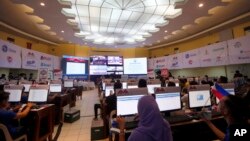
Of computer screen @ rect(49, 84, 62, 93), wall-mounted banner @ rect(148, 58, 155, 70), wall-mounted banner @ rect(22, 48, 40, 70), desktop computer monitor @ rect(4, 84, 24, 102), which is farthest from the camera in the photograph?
wall-mounted banner @ rect(148, 58, 155, 70)

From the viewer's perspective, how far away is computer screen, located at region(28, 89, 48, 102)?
416 cm

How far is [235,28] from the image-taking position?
Result: 33.5 ft

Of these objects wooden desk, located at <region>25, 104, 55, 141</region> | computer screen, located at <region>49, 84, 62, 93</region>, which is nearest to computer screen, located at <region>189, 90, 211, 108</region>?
wooden desk, located at <region>25, 104, 55, 141</region>

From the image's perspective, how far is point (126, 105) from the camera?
2.50 meters

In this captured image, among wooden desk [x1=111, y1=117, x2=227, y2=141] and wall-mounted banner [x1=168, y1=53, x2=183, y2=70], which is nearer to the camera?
wooden desk [x1=111, y1=117, x2=227, y2=141]

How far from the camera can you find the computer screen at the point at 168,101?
Answer: 8.67 feet

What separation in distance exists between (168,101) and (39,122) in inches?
89.7

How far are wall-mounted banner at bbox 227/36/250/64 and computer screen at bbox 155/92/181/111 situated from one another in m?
6.53

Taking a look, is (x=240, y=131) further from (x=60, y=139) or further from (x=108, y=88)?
(x=108, y=88)

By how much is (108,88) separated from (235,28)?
958cm

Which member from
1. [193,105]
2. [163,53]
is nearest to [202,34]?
[163,53]

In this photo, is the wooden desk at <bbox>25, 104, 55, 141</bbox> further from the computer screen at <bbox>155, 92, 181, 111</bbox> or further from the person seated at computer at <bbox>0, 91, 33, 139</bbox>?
the computer screen at <bbox>155, 92, 181, 111</bbox>

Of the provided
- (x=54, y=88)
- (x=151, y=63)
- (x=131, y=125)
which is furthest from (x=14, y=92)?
(x=151, y=63)

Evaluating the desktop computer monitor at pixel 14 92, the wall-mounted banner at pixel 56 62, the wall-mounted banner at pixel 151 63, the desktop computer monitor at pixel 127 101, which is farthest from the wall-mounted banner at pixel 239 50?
the wall-mounted banner at pixel 56 62
